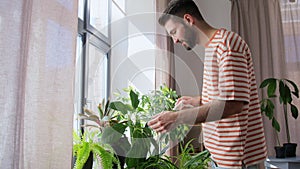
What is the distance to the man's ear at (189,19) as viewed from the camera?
1256 mm

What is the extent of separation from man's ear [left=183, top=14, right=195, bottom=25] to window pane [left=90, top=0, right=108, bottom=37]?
3.69ft

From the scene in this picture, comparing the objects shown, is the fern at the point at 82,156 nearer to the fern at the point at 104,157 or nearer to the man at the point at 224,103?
the fern at the point at 104,157

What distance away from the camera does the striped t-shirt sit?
108cm

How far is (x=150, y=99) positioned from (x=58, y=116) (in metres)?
1.28

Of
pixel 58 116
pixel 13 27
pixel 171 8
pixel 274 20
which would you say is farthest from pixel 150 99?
pixel 274 20

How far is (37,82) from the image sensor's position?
2.62ft

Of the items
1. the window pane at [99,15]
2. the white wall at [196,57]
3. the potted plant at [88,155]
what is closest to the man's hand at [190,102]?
the potted plant at [88,155]

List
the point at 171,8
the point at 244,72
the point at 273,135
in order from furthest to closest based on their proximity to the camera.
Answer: the point at 273,135 < the point at 171,8 < the point at 244,72

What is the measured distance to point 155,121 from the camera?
Answer: 1128 mm

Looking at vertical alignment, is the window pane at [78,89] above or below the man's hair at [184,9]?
below

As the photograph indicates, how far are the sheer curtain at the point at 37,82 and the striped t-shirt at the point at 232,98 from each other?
511mm

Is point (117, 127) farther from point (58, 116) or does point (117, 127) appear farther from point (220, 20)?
point (220, 20)

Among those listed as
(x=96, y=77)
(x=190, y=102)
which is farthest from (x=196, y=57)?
(x=190, y=102)

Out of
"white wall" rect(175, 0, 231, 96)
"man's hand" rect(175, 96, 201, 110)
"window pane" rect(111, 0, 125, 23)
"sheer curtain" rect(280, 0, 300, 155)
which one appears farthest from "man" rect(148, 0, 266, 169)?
"sheer curtain" rect(280, 0, 300, 155)
